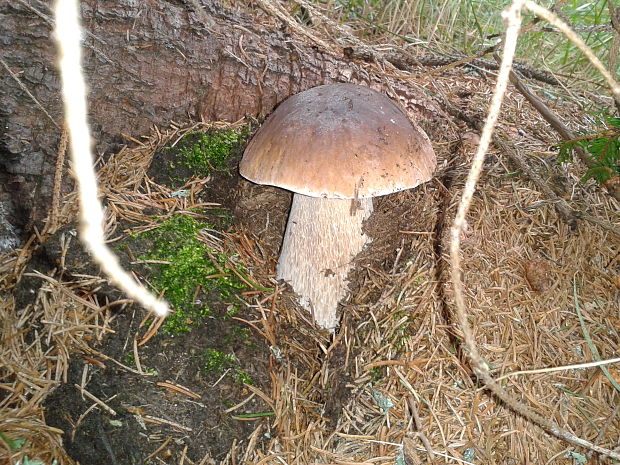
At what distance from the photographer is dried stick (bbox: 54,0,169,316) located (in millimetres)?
1783

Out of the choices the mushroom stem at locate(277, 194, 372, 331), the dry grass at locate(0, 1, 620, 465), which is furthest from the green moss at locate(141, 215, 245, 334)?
the mushroom stem at locate(277, 194, 372, 331)

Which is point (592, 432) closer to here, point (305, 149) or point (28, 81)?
point (305, 149)

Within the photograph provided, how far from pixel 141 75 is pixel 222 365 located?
4.79 feet

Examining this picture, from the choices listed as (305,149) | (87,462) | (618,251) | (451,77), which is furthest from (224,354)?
(451,77)

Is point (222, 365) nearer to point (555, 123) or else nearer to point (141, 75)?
point (141, 75)

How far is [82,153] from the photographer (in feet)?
6.73

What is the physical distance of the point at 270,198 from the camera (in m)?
2.48

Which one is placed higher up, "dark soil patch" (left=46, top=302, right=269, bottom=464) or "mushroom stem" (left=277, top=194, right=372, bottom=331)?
"mushroom stem" (left=277, top=194, right=372, bottom=331)

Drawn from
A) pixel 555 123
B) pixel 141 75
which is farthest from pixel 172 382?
pixel 555 123

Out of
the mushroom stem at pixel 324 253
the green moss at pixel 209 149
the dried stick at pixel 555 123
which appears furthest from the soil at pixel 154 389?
the dried stick at pixel 555 123

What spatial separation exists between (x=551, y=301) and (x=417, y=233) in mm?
702

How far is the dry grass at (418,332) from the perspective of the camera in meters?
1.69

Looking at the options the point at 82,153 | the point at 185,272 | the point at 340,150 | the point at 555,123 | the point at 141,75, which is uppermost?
the point at 555,123

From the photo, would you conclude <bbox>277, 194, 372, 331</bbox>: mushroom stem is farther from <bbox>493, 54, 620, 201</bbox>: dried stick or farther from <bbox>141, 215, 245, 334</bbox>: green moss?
<bbox>493, 54, 620, 201</bbox>: dried stick
